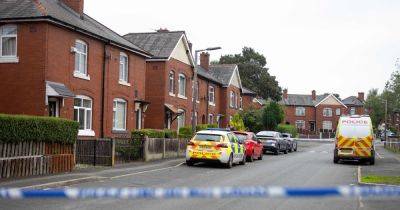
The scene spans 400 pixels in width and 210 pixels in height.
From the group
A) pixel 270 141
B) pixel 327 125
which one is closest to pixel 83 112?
pixel 270 141

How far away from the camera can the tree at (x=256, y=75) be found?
85.6m

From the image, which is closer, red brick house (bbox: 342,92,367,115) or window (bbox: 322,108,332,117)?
window (bbox: 322,108,332,117)

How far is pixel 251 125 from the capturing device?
57562 mm

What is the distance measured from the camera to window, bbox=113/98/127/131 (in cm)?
3003

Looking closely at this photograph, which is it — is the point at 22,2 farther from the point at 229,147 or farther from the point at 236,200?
the point at 236,200

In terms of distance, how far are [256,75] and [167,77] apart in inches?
2068

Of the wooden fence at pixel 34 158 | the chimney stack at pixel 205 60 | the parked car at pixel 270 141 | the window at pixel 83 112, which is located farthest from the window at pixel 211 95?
the wooden fence at pixel 34 158

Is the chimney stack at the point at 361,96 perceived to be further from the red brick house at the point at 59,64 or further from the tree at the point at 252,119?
the red brick house at the point at 59,64

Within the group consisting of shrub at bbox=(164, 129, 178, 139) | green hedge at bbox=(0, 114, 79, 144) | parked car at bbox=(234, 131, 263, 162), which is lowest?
parked car at bbox=(234, 131, 263, 162)

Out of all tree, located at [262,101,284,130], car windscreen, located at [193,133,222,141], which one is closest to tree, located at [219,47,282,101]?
tree, located at [262,101,284,130]

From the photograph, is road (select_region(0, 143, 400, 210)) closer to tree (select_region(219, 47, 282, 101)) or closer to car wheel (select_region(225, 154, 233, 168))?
car wheel (select_region(225, 154, 233, 168))

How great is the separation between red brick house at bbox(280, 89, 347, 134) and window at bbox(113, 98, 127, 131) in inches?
3070

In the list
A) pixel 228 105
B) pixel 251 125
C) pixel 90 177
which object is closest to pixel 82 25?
pixel 90 177

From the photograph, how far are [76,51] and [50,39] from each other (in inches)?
88.2
